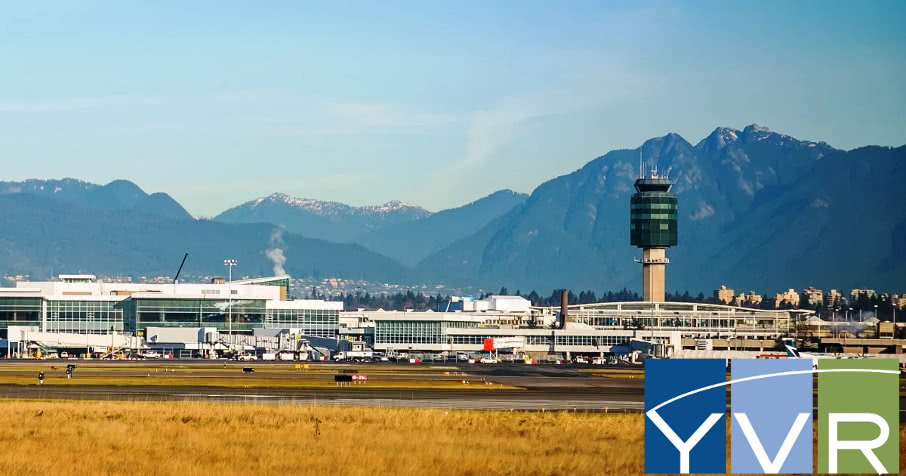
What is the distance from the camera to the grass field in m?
54.4

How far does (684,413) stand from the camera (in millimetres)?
45406

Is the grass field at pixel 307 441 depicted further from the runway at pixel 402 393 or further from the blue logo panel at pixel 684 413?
the runway at pixel 402 393

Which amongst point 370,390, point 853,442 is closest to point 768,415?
point 853,442


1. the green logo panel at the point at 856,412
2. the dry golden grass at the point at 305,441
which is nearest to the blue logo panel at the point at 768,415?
the green logo panel at the point at 856,412

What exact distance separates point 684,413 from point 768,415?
2.79m

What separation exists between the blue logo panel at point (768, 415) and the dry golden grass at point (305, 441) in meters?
8.54

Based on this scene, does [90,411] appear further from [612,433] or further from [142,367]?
[142,367]

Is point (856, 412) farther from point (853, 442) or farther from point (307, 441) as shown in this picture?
point (307, 441)

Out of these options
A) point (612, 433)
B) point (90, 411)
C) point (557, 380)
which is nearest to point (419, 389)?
point (557, 380)

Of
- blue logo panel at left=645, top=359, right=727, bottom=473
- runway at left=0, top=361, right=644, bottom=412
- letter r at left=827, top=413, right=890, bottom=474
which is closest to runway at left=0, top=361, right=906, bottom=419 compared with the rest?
runway at left=0, top=361, right=644, bottom=412

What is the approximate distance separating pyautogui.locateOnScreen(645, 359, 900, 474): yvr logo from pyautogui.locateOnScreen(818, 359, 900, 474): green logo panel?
0.11 feet

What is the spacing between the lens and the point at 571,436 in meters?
68.4

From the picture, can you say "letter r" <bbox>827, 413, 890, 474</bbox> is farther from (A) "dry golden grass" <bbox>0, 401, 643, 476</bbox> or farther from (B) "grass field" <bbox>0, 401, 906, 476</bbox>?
(A) "dry golden grass" <bbox>0, 401, 643, 476</bbox>

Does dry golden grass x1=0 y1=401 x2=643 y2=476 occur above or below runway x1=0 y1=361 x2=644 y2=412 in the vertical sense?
above
